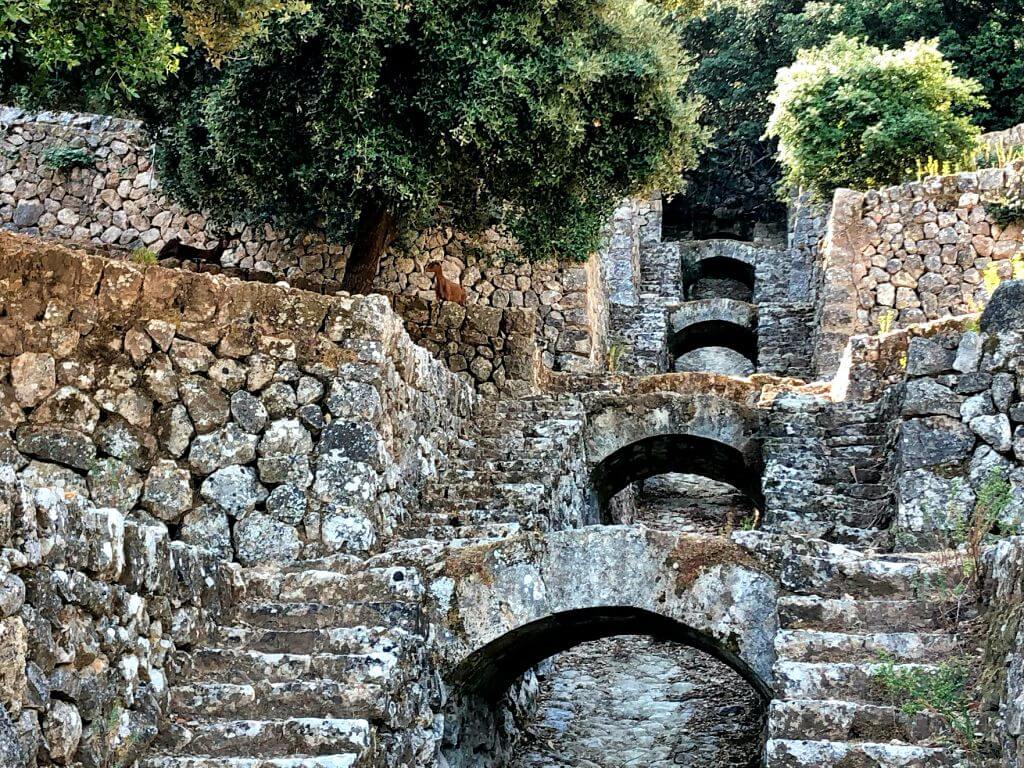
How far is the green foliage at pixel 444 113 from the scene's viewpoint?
10.7m

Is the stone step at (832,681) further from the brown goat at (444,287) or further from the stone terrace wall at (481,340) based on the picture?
the brown goat at (444,287)

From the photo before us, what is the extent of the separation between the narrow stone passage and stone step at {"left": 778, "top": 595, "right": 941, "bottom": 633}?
3.27m

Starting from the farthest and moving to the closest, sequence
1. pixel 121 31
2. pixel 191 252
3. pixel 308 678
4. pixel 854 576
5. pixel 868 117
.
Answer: pixel 868 117
pixel 191 252
pixel 121 31
pixel 854 576
pixel 308 678

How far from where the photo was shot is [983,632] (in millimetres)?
5449

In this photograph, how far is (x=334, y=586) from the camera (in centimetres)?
612

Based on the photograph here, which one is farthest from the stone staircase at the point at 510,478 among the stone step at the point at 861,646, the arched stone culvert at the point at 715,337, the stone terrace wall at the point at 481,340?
the arched stone culvert at the point at 715,337

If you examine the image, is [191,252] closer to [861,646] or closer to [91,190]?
[91,190]

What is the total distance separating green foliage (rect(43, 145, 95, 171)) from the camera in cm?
1625

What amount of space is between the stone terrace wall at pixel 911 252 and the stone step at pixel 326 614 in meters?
10.7

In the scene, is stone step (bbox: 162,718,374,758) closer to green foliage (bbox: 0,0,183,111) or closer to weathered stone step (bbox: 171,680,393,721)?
weathered stone step (bbox: 171,680,393,721)

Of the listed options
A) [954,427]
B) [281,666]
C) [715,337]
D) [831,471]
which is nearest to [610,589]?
[281,666]

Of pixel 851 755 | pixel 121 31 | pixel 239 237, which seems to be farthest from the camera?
pixel 239 237

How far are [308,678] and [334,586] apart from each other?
843 millimetres

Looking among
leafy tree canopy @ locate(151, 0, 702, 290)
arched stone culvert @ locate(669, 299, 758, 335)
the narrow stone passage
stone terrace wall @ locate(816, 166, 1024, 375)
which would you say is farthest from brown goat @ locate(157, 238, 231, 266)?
stone terrace wall @ locate(816, 166, 1024, 375)
